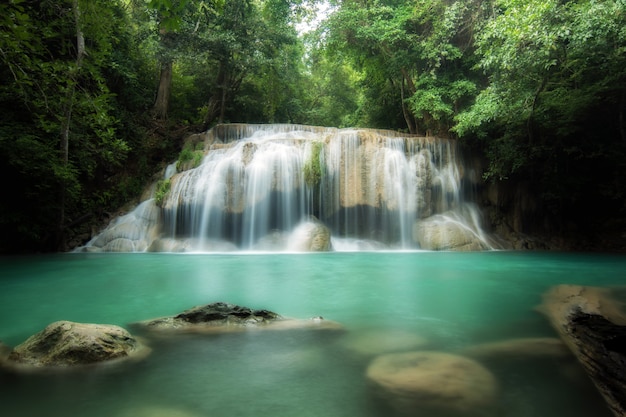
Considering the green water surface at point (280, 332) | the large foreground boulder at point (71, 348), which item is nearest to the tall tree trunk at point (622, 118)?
the green water surface at point (280, 332)

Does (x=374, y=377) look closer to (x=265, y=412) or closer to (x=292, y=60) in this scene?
(x=265, y=412)

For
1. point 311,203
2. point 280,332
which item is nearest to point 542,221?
point 311,203

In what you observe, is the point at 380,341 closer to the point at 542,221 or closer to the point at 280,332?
the point at 280,332

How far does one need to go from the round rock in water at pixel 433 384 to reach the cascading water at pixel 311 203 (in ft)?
32.0

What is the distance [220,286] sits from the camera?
21.6ft

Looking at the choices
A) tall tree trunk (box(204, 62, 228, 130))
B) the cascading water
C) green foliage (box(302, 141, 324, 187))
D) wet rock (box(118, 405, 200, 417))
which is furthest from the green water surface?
tall tree trunk (box(204, 62, 228, 130))

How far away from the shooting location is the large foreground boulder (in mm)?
2912

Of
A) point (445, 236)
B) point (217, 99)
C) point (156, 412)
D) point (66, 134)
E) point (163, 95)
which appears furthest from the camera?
point (217, 99)

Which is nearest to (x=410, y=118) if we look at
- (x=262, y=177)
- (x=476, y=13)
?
(x=476, y=13)

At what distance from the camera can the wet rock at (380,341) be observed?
3320mm

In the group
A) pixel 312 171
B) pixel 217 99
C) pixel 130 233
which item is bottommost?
pixel 130 233

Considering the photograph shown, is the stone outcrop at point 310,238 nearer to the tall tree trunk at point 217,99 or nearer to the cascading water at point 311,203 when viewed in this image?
the cascading water at point 311,203

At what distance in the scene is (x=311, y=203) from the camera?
552 inches

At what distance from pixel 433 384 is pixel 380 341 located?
1.00 meters
